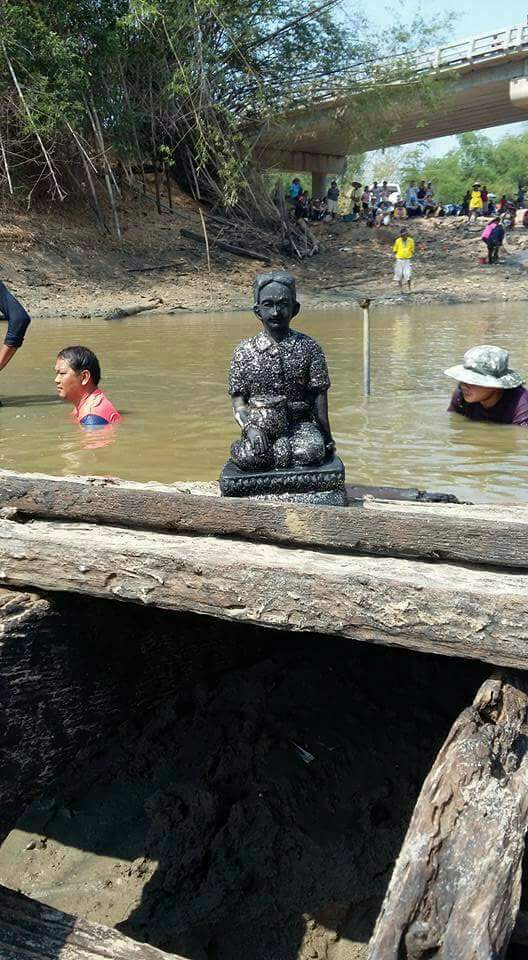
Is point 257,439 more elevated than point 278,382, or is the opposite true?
point 278,382

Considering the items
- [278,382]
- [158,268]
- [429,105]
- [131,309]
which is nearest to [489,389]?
[278,382]

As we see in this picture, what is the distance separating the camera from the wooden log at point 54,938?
215 centimetres

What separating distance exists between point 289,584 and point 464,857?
0.78m

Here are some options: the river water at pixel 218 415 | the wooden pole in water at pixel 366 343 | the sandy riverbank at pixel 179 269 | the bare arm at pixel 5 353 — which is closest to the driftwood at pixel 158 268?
the sandy riverbank at pixel 179 269

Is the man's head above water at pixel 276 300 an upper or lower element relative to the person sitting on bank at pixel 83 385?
upper

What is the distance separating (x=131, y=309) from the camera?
17703 millimetres

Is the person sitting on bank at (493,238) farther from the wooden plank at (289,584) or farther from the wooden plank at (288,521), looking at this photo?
the wooden plank at (289,584)

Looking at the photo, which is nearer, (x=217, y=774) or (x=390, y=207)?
(x=217, y=774)

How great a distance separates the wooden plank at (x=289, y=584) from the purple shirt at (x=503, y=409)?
5.12 metres

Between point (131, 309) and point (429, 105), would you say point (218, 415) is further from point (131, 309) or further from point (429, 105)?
point (429, 105)

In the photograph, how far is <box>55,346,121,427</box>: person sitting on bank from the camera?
21.5 feet

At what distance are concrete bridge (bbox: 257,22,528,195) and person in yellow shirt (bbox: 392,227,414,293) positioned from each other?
6.01m

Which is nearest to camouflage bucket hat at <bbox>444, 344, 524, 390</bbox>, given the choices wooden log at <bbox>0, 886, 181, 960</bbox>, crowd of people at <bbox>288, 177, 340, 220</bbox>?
wooden log at <bbox>0, 886, 181, 960</bbox>

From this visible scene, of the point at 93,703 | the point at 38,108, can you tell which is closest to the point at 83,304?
the point at 38,108
